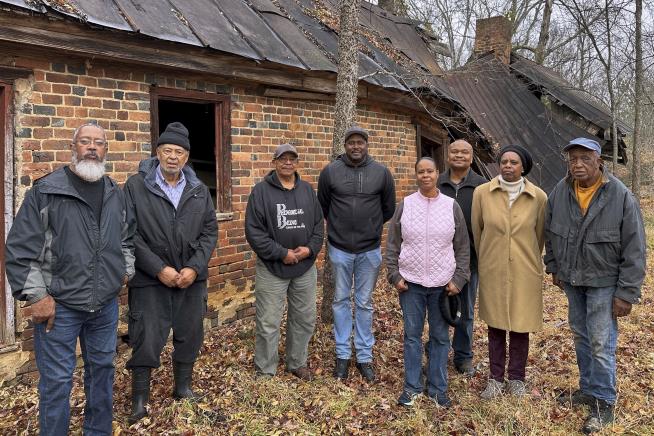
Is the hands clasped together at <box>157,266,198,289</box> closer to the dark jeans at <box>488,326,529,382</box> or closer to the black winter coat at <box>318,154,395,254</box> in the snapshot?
the black winter coat at <box>318,154,395,254</box>

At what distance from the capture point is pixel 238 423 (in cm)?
333

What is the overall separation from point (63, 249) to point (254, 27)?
138 inches

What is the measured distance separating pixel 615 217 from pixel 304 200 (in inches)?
86.7

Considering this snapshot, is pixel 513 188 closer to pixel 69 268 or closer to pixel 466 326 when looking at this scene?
pixel 466 326

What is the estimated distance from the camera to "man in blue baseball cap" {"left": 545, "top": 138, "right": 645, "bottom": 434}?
10.4ft

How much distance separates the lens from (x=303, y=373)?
4.01 meters

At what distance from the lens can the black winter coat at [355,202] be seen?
156 inches

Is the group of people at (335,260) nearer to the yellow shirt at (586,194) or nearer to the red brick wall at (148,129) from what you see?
the yellow shirt at (586,194)

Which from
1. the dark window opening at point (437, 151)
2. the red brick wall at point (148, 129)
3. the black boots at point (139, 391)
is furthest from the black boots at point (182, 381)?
the dark window opening at point (437, 151)

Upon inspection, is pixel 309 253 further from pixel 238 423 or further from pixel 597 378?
pixel 597 378

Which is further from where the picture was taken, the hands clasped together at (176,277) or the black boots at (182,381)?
the black boots at (182,381)

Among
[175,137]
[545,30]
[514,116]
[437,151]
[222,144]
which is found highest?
[545,30]

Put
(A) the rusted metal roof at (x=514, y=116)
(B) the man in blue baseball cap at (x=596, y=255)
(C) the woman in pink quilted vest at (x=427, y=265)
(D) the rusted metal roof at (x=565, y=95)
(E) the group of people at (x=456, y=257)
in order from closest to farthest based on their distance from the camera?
(B) the man in blue baseball cap at (x=596, y=255)
(E) the group of people at (x=456, y=257)
(C) the woman in pink quilted vest at (x=427, y=265)
(A) the rusted metal roof at (x=514, y=116)
(D) the rusted metal roof at (x=565, y=95)

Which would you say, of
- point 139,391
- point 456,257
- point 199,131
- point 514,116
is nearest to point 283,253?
point 456,257
